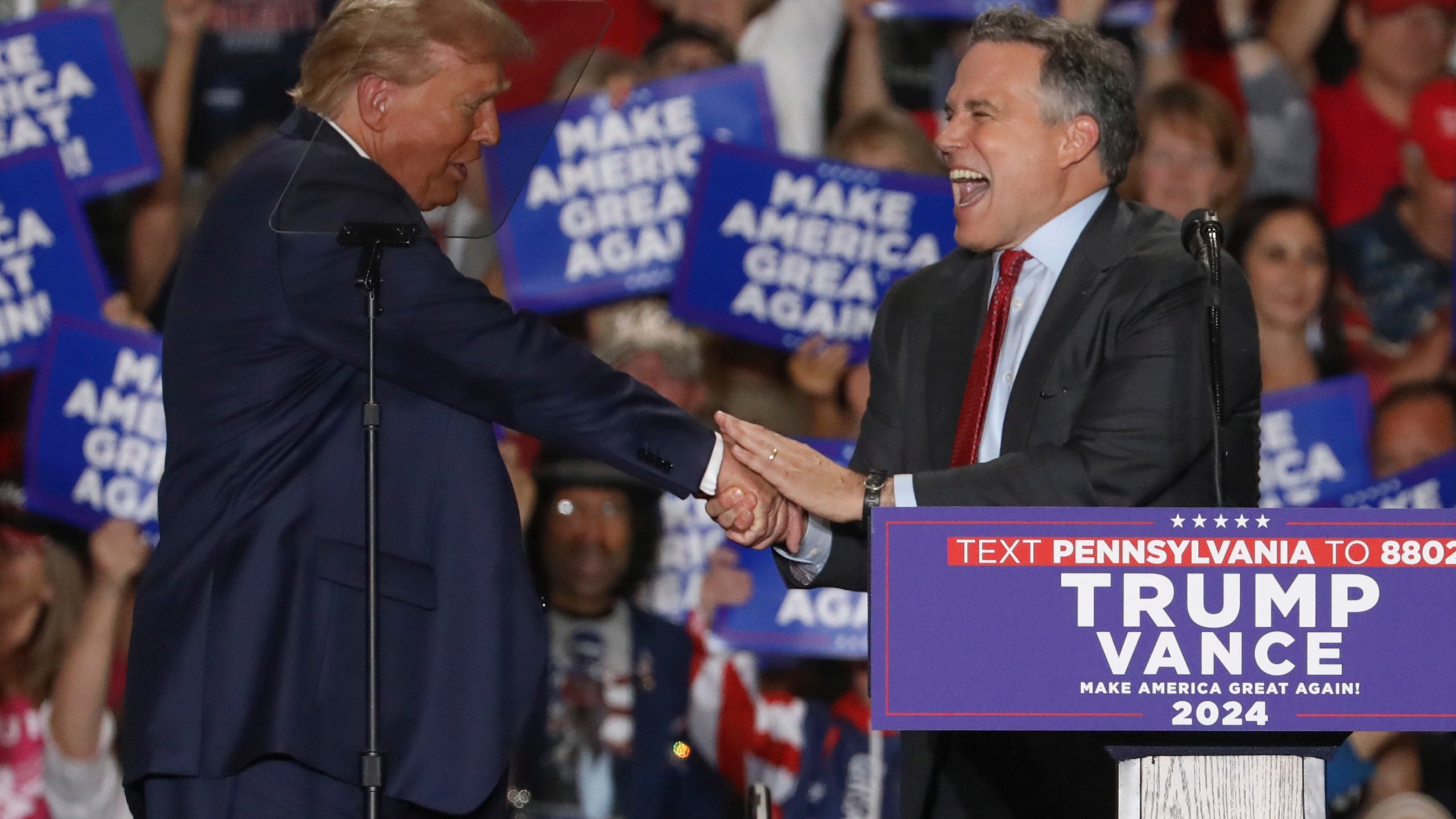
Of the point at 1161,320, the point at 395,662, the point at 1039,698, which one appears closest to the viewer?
the point at 1039,698

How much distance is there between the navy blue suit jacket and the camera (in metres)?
2.00

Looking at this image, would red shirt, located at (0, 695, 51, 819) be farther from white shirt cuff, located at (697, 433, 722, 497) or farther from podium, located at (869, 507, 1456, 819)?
podium, located at (869, 507, 1456, 819)

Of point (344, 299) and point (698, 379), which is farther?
point (698, 379)

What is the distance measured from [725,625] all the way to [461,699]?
7.02ft

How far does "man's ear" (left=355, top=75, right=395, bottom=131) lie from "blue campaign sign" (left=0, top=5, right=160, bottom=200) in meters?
2.17

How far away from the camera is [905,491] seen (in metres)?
2.32

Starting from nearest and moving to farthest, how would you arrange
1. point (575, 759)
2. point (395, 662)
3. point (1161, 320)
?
point (395, 662) < point (1161, 320) < point (575, 759)

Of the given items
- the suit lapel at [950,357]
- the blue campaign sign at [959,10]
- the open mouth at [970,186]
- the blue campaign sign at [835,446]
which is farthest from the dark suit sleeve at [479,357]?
the blue campaign sign at [959,10]

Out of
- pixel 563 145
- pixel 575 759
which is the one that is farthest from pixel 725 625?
pixel 563 145

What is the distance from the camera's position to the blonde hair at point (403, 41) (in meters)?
2.20

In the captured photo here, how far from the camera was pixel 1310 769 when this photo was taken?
1.59 meters

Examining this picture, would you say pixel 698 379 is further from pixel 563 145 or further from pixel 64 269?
pixel 64 269

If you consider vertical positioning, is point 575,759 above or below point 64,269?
below

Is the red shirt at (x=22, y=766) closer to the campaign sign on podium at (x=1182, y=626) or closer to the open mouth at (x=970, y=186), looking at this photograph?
the open mouth at (x=970, y=186)
